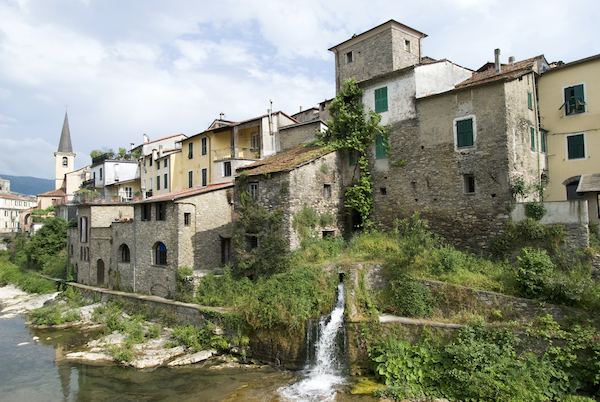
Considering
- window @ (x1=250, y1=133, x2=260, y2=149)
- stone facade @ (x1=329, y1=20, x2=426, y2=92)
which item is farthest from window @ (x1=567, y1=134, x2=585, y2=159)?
window @ (x1=250, y1=133, x2=260, y2=149)

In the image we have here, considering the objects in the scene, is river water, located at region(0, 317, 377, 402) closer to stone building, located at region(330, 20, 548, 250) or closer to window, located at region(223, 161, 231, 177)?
stone building, located at region(330, 20, 548, 250)

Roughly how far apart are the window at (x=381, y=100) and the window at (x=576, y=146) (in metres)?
9.35

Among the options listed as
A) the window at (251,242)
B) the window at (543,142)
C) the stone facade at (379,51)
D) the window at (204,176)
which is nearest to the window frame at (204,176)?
the window at (204,176)

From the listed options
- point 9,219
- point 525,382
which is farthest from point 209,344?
point 9,219

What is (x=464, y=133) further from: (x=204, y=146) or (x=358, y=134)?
(x=204, y=146)

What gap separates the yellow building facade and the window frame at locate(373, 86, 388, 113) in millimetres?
7887

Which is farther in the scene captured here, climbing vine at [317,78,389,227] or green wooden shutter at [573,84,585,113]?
climbing vine at [317,78,389,227]

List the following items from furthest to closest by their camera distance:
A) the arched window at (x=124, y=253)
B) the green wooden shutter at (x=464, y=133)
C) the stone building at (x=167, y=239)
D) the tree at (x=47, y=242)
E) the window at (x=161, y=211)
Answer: the tree at (x=47, y=242), the arched window at (x=124, y=253), the window at (x=161, y=211), the stone building at (x=167, y=239), the green wooden shutter at (x=464, y=133)

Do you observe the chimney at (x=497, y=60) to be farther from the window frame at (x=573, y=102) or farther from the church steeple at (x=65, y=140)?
the church steeple at (x=65, y=140)

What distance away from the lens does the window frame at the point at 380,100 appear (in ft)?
69.9

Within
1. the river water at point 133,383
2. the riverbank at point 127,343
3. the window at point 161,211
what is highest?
the window at point 161,211

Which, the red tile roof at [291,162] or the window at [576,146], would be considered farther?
the red tile roof at [291,162]

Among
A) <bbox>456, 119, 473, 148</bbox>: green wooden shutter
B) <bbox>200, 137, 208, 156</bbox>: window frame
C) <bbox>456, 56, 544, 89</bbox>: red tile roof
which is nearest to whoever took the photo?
<bbox>456, 56, 544, 89</bbox>: red tile roof

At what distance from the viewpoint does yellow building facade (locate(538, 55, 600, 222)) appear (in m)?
18.5
